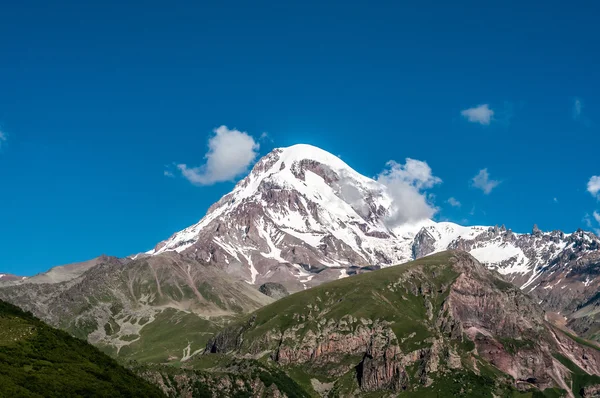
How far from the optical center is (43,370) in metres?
174

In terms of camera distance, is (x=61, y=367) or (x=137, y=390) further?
(x=137, y=390)

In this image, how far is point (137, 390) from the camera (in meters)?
200

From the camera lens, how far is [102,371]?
652ft

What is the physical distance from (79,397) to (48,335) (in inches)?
1383

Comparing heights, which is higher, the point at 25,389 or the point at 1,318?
the point at 1,318

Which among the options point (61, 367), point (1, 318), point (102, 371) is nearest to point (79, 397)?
point (61, 367)

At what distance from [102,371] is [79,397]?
29385 millimetres

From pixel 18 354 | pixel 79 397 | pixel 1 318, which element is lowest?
pixel 79 397

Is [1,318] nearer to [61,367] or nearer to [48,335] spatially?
[48,335]

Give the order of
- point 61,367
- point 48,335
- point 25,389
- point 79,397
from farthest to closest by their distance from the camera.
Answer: point 48,335 < point 61,367 < point 79,397 < point 25,389

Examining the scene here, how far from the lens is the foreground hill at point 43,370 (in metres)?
161

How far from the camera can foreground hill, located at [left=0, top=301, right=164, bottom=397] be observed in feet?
529

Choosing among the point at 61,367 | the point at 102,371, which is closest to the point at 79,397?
the point at 61,367

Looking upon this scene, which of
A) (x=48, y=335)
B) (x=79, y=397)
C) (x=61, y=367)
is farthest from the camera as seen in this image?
(x=48, y=335)
